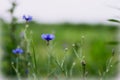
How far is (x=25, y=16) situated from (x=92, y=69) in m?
1.70

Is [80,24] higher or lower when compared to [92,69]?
lower

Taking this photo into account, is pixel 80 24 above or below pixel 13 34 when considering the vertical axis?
below

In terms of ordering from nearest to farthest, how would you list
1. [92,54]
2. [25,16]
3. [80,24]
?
[25,16] < [92,54] < [80,24]

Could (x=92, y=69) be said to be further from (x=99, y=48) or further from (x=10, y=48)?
(x=10, y=48)

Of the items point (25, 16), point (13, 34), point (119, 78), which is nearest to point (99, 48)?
point (13, 34)

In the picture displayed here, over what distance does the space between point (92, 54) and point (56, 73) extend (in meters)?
1.77

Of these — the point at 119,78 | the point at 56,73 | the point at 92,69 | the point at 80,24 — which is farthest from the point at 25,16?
the point at 80,24

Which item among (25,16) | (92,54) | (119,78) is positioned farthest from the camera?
(92,54)

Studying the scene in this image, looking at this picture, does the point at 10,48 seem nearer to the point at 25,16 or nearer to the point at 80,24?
the point at 25,16

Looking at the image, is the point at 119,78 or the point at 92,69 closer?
the point at 119,78

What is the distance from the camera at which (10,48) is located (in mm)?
3580

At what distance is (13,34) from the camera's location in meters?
3.57

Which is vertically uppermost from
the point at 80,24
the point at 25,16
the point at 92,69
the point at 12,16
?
the point at 25,16

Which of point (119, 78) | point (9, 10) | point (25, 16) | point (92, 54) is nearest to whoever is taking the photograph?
point (25, 16)
